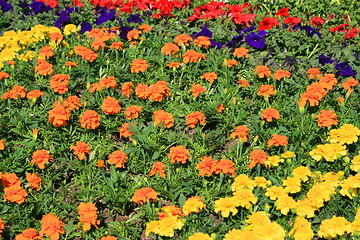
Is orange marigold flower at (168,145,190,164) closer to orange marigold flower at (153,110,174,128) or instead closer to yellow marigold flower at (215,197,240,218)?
orange marigold flower at (153,110,174,128)

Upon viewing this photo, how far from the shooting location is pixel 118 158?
389 centimetres

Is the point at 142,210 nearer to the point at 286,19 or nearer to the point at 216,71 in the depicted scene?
the point at 216,71

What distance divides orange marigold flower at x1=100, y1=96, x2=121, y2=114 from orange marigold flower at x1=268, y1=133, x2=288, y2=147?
53.1 inches

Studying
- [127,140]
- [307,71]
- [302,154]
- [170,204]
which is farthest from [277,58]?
[170,204]

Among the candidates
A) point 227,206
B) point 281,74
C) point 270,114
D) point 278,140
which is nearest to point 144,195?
point 227,206

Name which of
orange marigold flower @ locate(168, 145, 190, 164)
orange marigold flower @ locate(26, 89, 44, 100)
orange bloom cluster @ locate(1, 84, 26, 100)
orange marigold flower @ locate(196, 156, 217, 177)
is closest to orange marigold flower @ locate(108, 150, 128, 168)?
orange marigold flower @ locate(168, 145, 190, 164)

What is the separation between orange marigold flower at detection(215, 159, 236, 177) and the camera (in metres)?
3.77

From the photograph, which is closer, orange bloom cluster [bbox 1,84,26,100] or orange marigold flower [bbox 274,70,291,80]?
orange bloom cluster [bbox 1,84,26,100]

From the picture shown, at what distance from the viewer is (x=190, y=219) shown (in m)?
3.46

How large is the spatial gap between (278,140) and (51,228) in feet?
6.25

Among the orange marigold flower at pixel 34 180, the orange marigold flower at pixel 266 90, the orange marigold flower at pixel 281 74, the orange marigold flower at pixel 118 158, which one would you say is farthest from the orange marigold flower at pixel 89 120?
the orange marigold flower at pixel 281 74

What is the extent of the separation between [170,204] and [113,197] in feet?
1.45

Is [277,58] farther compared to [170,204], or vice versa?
[277,58]

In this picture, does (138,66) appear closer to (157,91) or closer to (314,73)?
(157,91)
